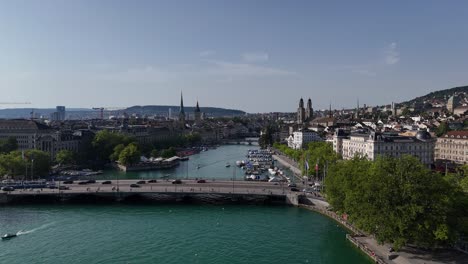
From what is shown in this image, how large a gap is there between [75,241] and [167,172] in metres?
46.6

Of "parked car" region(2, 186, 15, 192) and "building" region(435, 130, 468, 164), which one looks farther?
"building" region(435, 130, 468, 164)

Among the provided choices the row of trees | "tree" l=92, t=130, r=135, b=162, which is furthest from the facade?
the row of trees

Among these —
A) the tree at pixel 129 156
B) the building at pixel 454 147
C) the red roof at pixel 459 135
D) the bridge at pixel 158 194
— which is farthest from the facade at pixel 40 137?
the red roof at pixel 459 135

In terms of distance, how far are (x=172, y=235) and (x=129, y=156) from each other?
4722 cm

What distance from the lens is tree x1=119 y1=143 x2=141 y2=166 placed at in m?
81.6

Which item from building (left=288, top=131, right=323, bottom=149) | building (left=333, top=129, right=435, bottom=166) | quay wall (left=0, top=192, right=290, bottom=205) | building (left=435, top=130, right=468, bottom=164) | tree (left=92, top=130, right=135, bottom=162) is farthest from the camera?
building (left=288, top=131, right=323, bottom=149)

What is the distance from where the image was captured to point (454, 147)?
7638 centimetres

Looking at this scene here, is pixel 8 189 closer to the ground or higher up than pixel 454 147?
closer to the ground

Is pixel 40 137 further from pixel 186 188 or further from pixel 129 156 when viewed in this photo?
pixel 186 188

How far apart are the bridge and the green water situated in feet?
6.79

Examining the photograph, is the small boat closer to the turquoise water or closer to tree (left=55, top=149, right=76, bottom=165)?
the turquoise water

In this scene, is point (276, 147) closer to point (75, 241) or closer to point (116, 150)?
point (116, 150)

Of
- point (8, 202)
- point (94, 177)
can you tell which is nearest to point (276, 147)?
point (94, 177)

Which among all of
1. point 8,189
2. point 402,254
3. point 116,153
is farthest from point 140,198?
point 116,153
